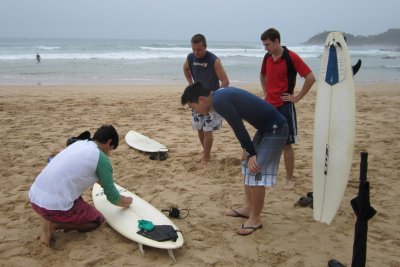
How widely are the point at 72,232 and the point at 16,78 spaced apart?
545 inches

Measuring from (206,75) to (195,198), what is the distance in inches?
60.7

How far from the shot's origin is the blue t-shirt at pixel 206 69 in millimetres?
4473

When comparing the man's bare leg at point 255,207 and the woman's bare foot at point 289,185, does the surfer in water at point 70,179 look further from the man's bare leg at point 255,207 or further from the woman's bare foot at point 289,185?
the woman's bare foot at point 289,185

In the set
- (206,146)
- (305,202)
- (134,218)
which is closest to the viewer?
(134,218)

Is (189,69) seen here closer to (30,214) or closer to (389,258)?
(30,214)

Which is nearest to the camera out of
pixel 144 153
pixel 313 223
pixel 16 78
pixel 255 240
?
pixel 255 240

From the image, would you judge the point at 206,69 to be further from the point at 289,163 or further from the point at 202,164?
the point at 289,163

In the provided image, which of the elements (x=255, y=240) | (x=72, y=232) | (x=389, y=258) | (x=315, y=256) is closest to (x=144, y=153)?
(x=72, y=232)

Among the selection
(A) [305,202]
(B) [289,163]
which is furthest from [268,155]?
(B) [289,163]

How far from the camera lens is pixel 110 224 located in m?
3.18

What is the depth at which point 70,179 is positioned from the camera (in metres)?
2.83

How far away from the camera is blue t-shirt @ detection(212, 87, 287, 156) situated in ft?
8.83

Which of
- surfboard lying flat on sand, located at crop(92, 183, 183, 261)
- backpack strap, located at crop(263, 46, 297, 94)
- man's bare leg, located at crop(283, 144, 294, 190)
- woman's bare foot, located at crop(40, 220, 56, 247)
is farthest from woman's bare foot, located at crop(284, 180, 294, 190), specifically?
woman's bare foot, located at crop(40, 220, 56, 247)

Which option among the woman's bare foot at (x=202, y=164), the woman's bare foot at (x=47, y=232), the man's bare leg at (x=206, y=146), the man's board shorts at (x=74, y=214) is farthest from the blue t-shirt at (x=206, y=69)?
the woman's bare foot at (x=47, y=232)
